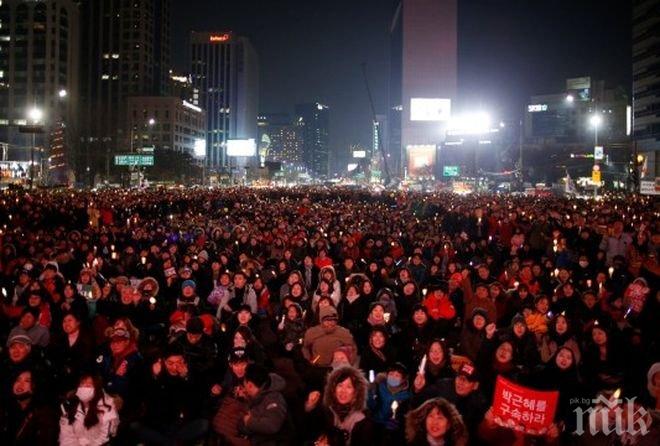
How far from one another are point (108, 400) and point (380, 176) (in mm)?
163656

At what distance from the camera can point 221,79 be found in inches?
7682

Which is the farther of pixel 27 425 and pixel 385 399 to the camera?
pixel 385 399

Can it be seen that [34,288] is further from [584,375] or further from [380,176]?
[380,176]

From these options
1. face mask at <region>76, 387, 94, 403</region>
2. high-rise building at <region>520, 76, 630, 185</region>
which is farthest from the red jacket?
high-rise building at <region>520, 76, 630, 185</region>

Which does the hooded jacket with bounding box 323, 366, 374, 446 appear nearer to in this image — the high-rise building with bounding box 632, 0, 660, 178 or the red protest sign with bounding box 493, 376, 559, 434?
the red protest sign with bounding box 493, 376, 559, 434

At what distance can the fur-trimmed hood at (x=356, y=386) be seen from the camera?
5.22 m

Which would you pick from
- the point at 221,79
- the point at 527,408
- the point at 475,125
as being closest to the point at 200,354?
the point at 527,408

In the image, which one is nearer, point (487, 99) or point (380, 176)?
point (487, 99)

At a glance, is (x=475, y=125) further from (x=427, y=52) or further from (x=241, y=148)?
(x=427, y=52)

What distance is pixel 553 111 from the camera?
114125mm

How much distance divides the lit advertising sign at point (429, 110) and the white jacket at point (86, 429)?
12283 cm

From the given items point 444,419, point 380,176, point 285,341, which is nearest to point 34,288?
point 285,341

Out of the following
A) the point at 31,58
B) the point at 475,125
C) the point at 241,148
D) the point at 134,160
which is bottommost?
the point at 134,160

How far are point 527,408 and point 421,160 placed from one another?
12479 centimetres
